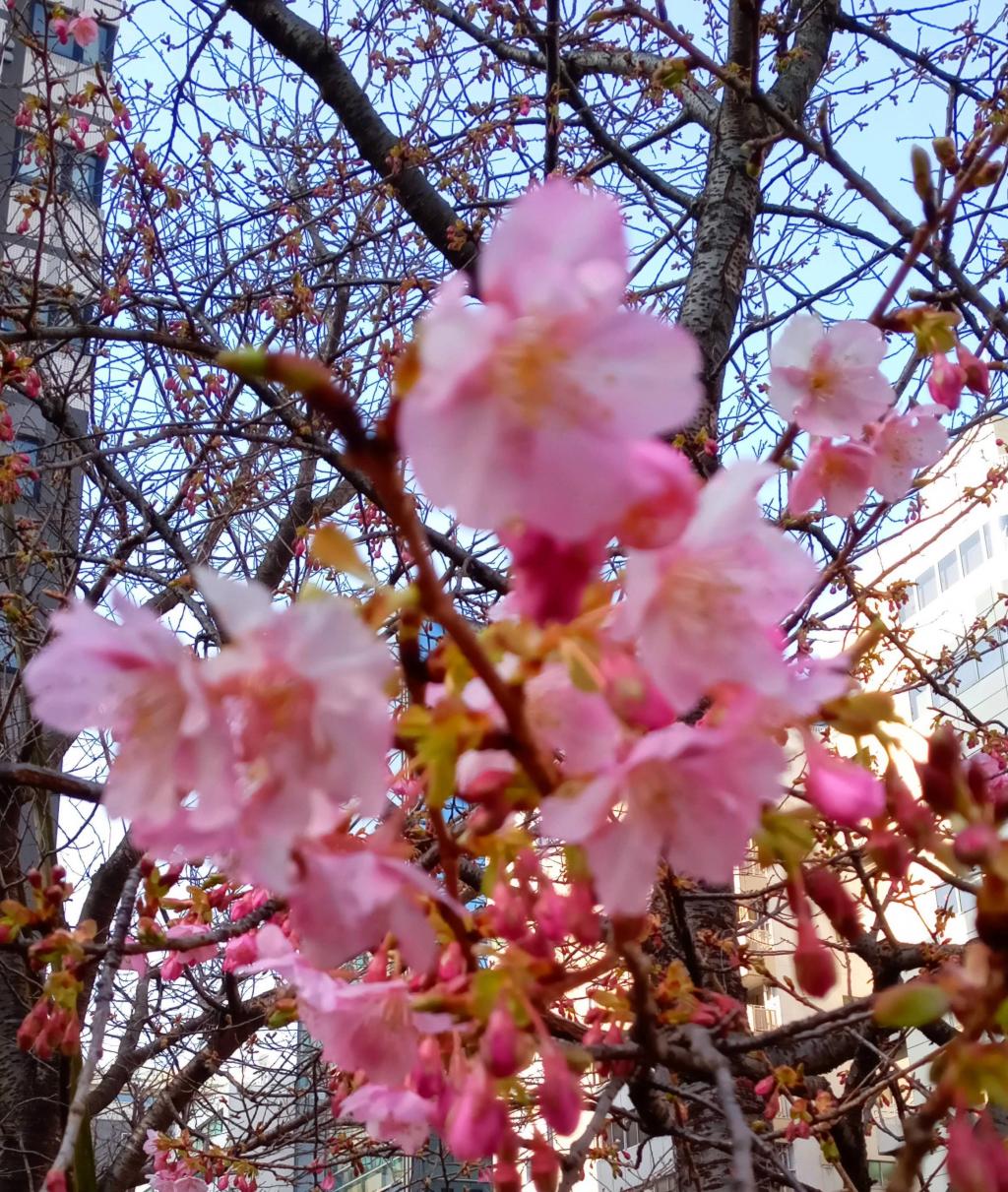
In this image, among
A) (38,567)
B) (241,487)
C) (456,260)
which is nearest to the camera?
(456,260)

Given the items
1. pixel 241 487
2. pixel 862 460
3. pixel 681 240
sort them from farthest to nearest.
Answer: pixel 681 240 → pixel 241 487 → pixel 862 460

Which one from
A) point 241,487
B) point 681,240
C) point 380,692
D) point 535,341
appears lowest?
point 380,692

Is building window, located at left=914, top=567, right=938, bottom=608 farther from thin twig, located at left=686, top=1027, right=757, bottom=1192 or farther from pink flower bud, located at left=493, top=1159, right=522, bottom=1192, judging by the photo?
pink flower bud, located at left=493, top=1159, right=522, bottom=1192

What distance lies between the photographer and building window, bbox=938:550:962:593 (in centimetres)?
1557

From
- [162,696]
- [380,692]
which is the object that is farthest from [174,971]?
[380,692]

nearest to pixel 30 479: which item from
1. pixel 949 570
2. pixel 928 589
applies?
pixel 949 570

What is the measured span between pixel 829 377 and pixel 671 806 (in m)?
0.65

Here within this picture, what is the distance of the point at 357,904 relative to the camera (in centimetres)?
60

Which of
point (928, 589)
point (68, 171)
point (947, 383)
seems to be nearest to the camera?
point (947, 383)

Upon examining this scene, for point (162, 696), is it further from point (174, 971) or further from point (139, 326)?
point (139, 326)

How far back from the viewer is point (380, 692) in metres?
0.55

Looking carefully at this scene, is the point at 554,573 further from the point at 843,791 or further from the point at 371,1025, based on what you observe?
the point at 371,1025

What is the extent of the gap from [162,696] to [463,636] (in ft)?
0.69

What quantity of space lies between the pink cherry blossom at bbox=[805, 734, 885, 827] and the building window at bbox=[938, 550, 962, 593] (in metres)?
16.3
